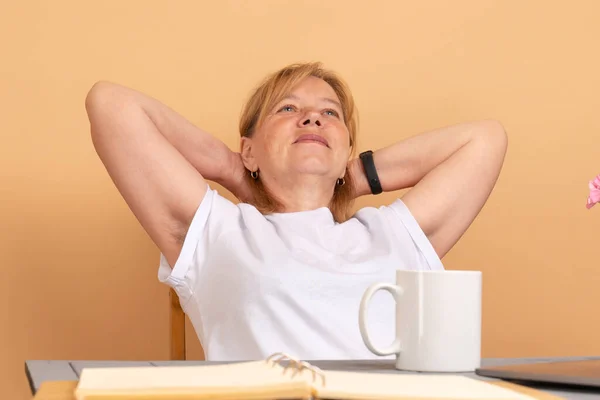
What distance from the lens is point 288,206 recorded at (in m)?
1.57

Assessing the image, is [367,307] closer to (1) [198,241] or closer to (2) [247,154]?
(1) [198,241]

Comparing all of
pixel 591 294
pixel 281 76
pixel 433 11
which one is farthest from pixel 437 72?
pixel 591 294

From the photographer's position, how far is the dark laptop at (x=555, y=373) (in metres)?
0.61

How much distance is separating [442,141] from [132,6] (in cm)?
74

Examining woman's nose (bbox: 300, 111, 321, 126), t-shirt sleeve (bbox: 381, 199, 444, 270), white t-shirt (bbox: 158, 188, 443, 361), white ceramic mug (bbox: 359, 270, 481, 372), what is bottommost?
white ceramic mug (bbox: 359, 270, 481, 372)

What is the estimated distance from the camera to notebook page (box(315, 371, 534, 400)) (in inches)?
20.0

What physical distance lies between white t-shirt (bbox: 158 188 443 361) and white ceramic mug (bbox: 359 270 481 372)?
46cm

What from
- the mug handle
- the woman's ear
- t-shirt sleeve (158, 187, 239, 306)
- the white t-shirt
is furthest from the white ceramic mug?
the woman's ear

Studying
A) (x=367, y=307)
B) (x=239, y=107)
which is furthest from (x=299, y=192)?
(x=367, y=307)

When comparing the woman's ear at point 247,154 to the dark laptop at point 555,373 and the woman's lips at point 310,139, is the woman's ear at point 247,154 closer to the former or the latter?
the woman's lips at point 310,139

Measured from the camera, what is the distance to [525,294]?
1.94 metres

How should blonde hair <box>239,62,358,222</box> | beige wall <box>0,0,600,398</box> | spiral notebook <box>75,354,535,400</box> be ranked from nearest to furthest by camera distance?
spiral notebook <box>75,354,535,400</box> → blonde hair <box>239,62,358,222</box> → beige wall <box>0,0,600,398</box>

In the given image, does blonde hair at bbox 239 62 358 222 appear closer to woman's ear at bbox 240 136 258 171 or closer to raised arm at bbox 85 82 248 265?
woman's ear at bbox 240 136 258 171

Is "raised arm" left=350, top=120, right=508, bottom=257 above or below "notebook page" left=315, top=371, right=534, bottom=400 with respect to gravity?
above
